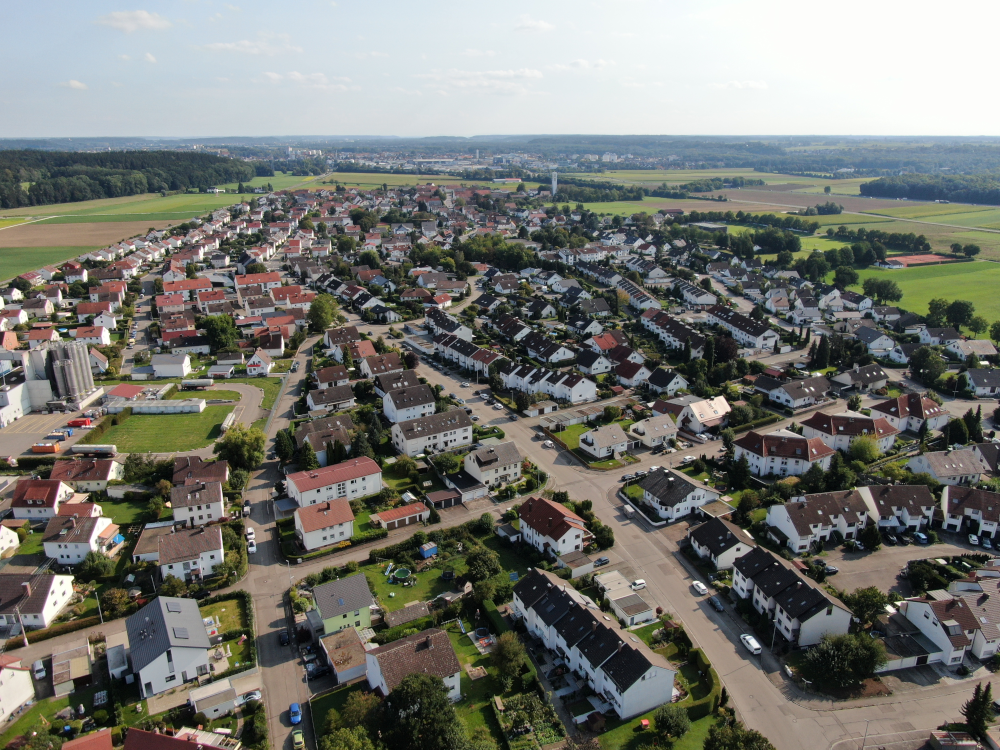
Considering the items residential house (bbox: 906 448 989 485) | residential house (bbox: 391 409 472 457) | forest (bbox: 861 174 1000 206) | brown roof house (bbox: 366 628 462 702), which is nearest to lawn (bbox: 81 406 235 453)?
residential house (bbox: 391 409 472 457)

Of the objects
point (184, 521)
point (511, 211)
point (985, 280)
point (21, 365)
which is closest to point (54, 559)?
point (184, 521)

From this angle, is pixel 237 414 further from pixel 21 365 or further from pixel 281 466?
pixel 21 365

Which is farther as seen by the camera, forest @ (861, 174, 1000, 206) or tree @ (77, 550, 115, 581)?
forest @ (861, 174, 1000, 206)

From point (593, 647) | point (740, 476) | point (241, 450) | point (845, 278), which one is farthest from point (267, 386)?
point (845, 278)

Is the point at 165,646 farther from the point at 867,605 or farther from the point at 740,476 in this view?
the point at 740,476

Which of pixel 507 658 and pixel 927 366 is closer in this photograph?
pixel 507 658

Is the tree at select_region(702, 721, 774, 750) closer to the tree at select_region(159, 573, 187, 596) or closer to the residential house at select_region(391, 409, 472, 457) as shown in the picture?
the tree at select_region(159, 573, 187, 596)

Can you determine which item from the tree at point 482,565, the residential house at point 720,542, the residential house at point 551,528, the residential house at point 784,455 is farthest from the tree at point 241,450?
the residential house at point 784,455
